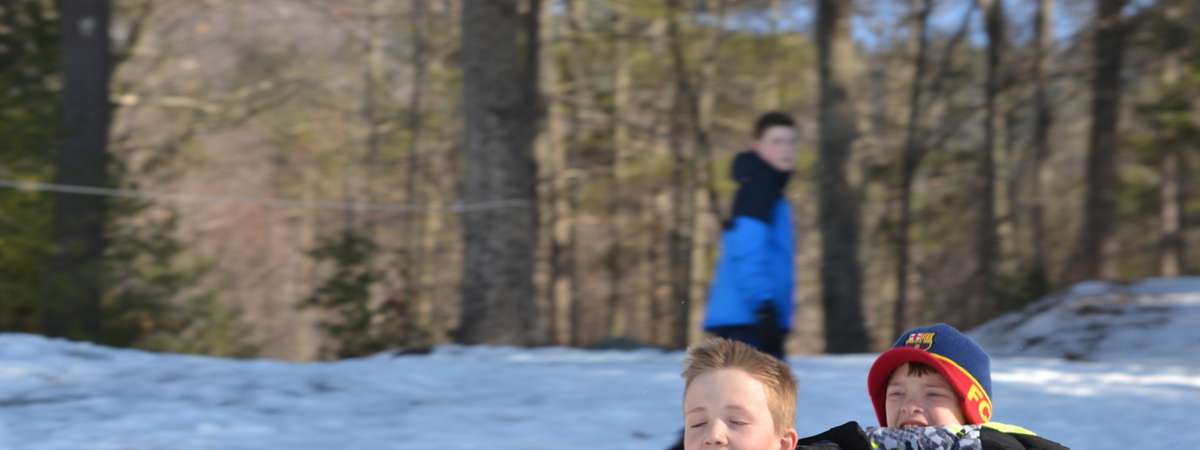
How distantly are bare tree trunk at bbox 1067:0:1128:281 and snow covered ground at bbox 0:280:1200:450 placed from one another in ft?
20.7

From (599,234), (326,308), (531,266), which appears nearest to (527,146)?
(531,266)

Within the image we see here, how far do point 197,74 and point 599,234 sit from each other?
30.3ft

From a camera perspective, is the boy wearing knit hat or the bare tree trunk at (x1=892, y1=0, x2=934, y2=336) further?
the bare tree trunk at (x1=892, y1=0, x2=934, y2=336)

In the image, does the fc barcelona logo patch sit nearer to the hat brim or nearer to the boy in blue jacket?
the hat brim

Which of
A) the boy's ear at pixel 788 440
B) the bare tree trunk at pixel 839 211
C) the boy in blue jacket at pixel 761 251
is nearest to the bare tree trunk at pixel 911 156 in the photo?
the bare tree trunk at pixel 839 211

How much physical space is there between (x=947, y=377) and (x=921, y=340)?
0.39 ft

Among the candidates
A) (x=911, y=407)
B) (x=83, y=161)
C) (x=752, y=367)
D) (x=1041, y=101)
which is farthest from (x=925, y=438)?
(x=1041, y=101)

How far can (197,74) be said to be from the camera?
61.9ft

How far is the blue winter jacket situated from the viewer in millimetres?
4691

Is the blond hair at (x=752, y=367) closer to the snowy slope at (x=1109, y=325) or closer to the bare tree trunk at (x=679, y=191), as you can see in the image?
the snowy slope at (x=1109, y=325)

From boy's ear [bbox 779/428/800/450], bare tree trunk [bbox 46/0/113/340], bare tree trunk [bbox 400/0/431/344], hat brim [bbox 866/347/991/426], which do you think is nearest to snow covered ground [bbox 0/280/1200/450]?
hat brim [bbox 866/347/991/426]

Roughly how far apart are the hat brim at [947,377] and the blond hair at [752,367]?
0.68 m

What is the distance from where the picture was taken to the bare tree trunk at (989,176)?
1531 cm

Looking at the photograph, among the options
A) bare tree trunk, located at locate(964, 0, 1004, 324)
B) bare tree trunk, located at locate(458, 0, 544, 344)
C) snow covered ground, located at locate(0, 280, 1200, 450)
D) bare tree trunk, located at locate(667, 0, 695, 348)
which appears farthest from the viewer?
bare tree trunk, located at locate(667, 0, 695, 348)
